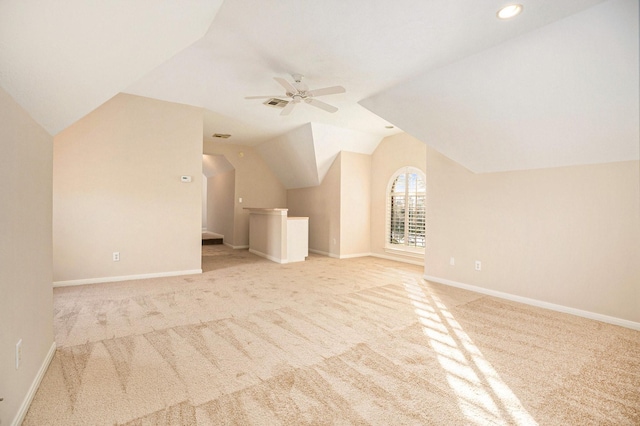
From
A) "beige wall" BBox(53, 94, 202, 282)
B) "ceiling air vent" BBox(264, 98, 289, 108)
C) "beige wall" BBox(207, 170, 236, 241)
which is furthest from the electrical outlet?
"beige wall" BBox(207, 170, 236, 241)

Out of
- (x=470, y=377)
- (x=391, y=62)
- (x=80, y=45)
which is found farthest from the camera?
(x=391, y=62)

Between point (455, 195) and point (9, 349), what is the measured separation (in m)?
4.78

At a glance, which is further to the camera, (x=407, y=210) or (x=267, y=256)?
(x=267, y=256)

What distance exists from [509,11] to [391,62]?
1.15 m

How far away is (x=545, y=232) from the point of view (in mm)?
3510

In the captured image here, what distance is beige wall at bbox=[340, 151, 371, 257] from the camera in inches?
268

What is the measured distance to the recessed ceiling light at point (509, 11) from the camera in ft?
7.16

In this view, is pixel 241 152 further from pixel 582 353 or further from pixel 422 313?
pixel 582 353

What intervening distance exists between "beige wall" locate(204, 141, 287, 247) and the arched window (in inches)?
142

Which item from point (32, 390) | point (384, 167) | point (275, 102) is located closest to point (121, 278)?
point (32, 390)

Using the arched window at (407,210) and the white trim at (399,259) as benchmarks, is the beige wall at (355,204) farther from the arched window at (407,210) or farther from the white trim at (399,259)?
the arched window at (407,210)

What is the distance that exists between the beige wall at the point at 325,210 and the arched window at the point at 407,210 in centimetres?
122

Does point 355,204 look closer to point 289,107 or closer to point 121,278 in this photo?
point 289,107

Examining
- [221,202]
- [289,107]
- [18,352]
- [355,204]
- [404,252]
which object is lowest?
[404,252]
